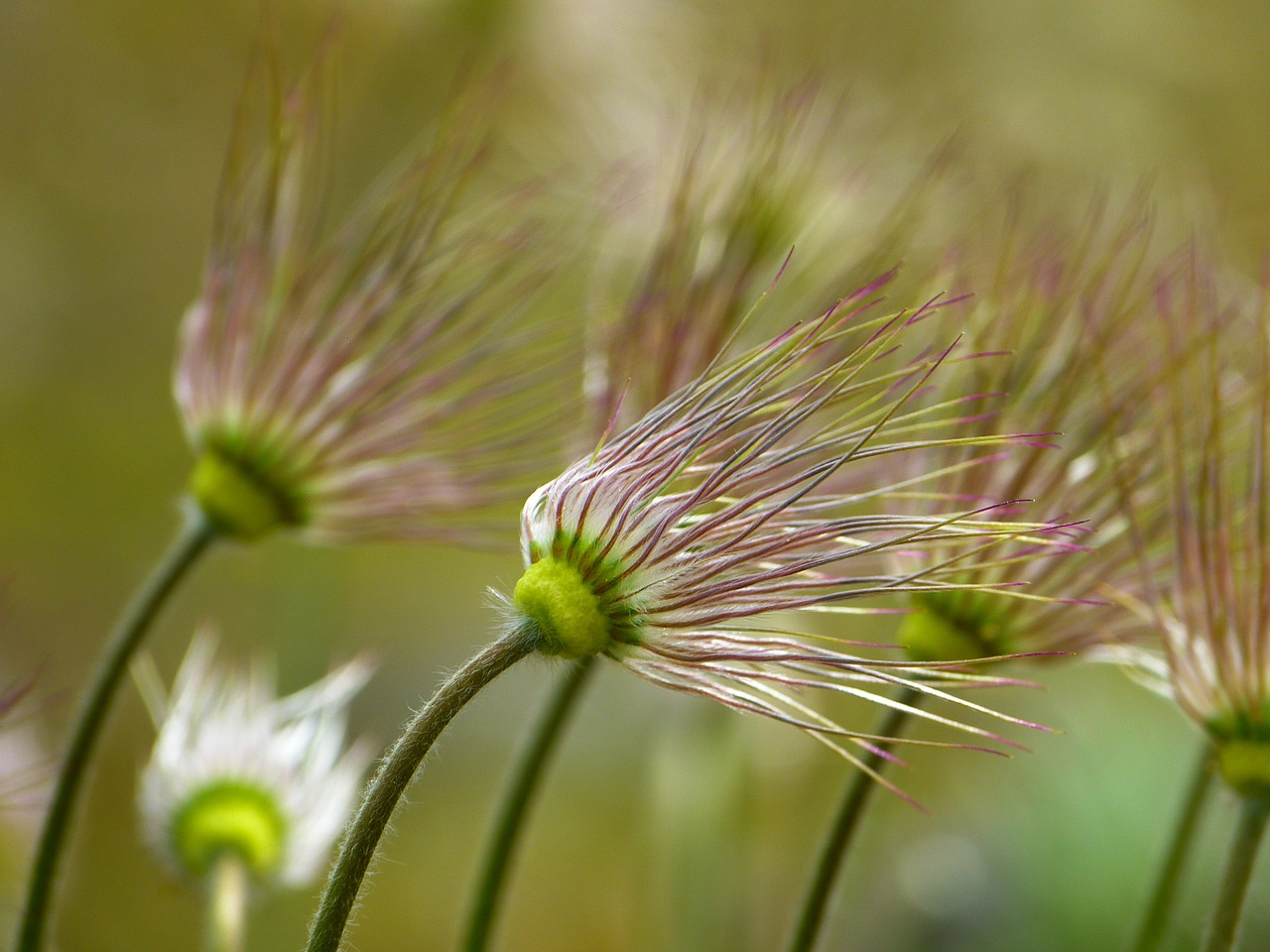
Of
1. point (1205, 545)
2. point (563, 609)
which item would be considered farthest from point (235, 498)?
point (1205, 545)

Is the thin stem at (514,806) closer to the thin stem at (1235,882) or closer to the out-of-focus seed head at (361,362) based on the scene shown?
the out-of-focus seed head at (361,362)

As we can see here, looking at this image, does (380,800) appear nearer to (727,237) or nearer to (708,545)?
(708,545)

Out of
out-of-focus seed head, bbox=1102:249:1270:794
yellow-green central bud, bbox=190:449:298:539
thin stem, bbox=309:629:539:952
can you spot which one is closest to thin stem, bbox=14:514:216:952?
yellow-green central bud, bbox=190:449:298:539

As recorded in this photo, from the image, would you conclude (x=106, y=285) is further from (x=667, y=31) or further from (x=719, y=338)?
(x=719, y=338)

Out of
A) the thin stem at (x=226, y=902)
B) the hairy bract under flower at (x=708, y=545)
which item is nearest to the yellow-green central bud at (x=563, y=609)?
the hairy bract under flower at (x=708, y=545)

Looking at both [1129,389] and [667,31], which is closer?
[1129,389]

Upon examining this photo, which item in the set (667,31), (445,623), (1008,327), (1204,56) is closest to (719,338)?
(1008,327)
